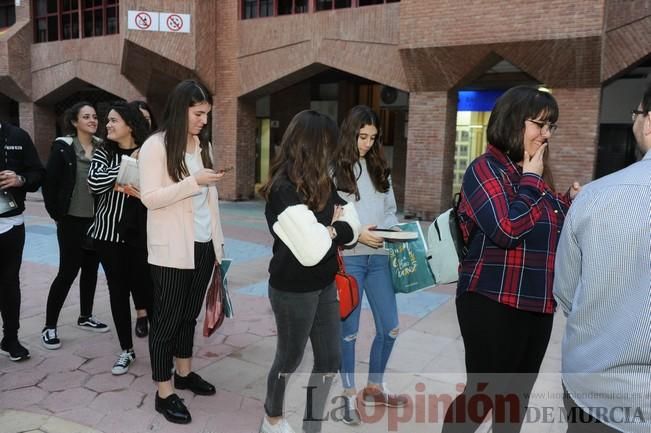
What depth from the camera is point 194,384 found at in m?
3.58

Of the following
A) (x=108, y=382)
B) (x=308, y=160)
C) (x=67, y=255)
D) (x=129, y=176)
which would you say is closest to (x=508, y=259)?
(x=308, y=160)

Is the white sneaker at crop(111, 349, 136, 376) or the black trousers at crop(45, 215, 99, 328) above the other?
the black trousers at crop(45, 215, 99, 328)

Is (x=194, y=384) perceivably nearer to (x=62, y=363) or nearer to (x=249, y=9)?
(x=62, y=363)

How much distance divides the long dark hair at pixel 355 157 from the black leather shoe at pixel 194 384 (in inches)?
65.6

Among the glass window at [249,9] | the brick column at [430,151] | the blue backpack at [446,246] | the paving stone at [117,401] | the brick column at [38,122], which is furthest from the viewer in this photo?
the brick column at [38,122]

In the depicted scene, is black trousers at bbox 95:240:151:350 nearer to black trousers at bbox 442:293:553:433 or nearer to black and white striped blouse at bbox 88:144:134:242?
black and white striped blouse at bbox 88:144:134:242

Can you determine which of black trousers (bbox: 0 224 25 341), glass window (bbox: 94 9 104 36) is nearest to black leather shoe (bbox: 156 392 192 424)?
black trousers (bbox: 0 224 25 341)

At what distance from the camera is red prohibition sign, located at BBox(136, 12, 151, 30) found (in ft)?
45.5

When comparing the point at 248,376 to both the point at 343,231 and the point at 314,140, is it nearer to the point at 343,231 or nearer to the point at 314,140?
the point at 343,231

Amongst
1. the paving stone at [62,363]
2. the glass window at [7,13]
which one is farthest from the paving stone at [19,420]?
the glass window at [7,13]

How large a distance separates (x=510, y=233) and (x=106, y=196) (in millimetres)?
3004

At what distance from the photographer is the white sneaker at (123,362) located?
3.80 metres

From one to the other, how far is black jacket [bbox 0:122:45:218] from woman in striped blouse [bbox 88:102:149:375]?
1.62 feet

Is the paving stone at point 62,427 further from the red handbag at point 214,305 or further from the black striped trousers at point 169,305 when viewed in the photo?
the red handbag at point 214,305
